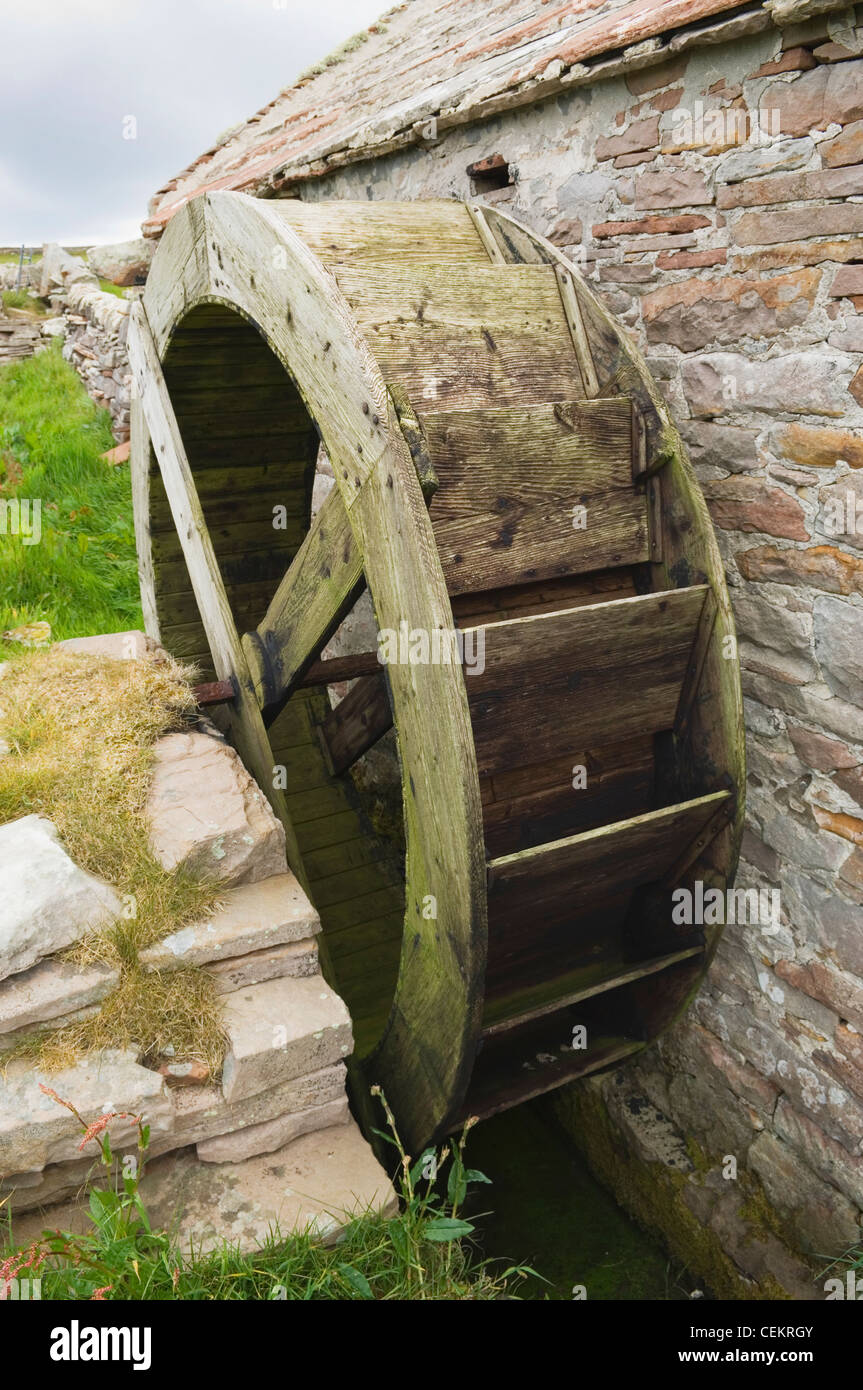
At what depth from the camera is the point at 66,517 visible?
6480 mm

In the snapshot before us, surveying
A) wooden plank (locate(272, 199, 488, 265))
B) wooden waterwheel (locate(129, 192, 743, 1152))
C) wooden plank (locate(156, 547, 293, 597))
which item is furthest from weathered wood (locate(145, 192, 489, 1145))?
wooden plank (locate(156, 547, 293, 597))

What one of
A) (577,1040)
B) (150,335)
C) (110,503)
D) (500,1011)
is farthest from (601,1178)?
(110,503)

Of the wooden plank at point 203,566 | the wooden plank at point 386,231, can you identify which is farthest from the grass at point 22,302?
the wooden plank at point 386,231

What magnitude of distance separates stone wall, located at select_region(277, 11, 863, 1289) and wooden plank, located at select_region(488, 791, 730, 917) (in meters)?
0.38

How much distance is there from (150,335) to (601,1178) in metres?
3.48

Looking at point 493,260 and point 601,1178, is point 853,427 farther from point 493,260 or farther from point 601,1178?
point 601,1178

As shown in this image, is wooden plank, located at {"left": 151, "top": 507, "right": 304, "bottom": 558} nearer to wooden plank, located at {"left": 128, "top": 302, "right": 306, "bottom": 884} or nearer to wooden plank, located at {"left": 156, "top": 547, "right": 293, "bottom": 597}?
wooden plank, located at {"left": 156, "top": 547, "right": 293, "bottom": 597}

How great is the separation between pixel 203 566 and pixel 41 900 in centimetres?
130

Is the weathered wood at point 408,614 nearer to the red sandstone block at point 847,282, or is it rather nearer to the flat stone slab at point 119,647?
the red sandstone block at point 847,282

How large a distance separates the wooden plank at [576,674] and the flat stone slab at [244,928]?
60 cm

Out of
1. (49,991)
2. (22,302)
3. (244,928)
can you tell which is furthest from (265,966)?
(22,302)

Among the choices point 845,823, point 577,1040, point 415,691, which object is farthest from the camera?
point 577,1040

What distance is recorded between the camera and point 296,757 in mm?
4227

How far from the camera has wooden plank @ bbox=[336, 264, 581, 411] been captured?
2.37 metres
